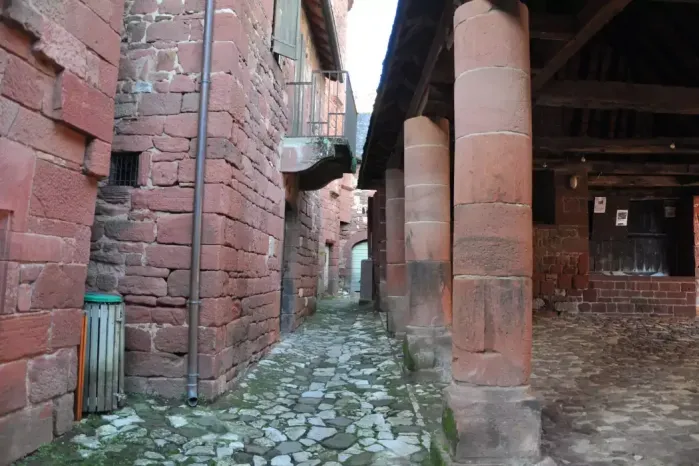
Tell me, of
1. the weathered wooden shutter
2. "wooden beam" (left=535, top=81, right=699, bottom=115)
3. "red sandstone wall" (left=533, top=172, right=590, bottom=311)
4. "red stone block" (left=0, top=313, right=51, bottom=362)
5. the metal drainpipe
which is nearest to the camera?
"red stone block" (left=0, top=313, right=51, bottom=362)

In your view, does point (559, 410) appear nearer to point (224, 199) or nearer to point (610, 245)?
point (224, 199)

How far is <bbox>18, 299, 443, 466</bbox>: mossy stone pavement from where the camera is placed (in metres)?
3.60

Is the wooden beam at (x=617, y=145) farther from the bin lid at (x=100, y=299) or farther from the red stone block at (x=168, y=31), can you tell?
the bin lid at (x=100, y=299)

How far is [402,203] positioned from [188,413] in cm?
563

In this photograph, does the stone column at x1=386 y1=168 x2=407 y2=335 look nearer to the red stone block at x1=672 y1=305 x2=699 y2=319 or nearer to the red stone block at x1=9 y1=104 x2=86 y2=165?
the red stone block at x1=9 y1=104 x2=86 y2=165

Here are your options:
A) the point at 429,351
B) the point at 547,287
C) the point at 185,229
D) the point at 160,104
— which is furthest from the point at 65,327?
the point at 547,287

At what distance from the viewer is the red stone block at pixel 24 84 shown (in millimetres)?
3176

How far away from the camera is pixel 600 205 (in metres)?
12.7

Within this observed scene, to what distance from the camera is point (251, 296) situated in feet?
20.5

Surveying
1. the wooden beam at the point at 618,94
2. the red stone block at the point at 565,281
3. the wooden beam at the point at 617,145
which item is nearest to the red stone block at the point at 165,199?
the wooden beam at the point at 618,94

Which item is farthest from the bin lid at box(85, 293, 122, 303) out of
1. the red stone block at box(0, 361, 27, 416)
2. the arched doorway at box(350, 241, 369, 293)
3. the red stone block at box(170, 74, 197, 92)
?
the arched doorway at box(350, 241, 369, 293)

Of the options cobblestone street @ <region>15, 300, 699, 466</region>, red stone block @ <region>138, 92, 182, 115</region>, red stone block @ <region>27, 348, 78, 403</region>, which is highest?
red stone block @ <region>138, 92, 182, 115</region>

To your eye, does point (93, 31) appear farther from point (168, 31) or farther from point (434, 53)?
point (434, 53)

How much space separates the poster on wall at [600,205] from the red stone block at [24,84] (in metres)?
12.2
